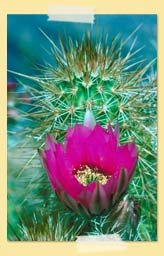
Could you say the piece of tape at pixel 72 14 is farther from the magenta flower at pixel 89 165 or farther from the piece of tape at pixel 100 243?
the piece of tape at pixel 100 243

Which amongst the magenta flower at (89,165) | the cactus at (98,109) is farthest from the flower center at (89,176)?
the cactus at (98,109)

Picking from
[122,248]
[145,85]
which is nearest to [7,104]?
[145,85]

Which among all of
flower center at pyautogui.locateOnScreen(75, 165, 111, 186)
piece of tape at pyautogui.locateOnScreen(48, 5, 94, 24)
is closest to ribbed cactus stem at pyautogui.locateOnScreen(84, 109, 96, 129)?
flower center at pyautogui.locateOnScreen(75, 165, 111, 186)

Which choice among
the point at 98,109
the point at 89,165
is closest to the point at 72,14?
the point at 98,109

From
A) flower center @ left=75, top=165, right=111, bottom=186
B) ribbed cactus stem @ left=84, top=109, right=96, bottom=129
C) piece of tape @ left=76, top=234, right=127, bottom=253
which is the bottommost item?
piece of tape @ left=76, top=234, right=127, bottom=253

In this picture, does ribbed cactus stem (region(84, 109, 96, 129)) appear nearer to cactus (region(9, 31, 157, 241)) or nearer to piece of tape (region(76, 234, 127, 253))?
cactus (region(9, 31, 157, 241))

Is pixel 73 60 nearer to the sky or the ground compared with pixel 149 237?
nearer to the sky

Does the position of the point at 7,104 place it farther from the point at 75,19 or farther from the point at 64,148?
the point at 75,19

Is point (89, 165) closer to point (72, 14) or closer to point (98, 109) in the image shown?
point (98, 109)
